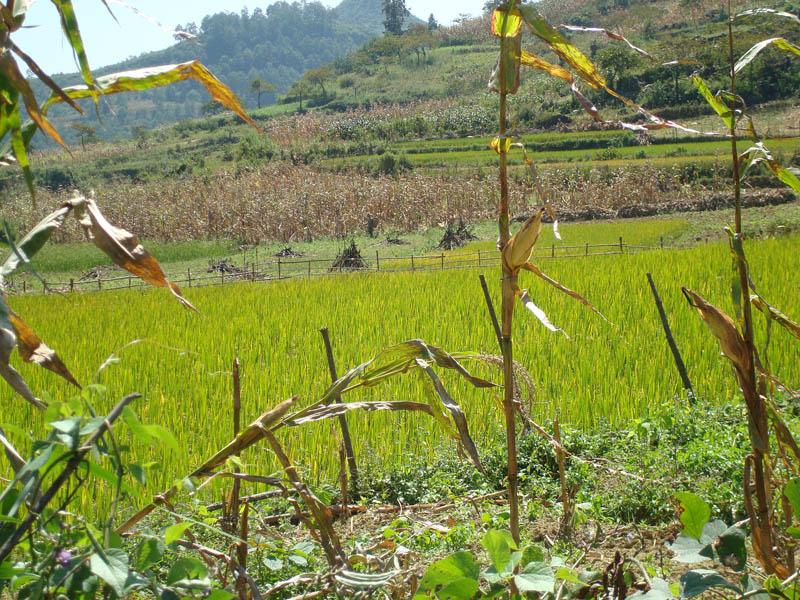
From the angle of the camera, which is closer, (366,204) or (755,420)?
(755,420)

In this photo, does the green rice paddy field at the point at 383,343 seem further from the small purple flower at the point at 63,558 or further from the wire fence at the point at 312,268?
the wire fence at the point at 312,268

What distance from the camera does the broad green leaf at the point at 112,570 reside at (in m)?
0.88

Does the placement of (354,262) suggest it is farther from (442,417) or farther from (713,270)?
(442,417)

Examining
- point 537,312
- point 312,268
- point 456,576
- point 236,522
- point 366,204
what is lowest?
point 312,268

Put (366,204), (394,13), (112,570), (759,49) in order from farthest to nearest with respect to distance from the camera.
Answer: (394,13)
(366,204)
(759,49)
(112,570)

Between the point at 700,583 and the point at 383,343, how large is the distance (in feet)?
21.6

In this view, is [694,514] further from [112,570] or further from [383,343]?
[383,343]

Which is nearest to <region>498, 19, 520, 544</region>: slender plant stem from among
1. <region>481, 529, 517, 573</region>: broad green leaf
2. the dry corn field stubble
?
<region>481, 529, 517, 573</region>: broad green leaf

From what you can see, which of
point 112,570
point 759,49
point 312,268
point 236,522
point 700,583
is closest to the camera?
point 112,570

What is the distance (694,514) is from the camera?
1.29 meters

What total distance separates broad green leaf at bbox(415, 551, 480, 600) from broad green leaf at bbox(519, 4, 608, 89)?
78 cm

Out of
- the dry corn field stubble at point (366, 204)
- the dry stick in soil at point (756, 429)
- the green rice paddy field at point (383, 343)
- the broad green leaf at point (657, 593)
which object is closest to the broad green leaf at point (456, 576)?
the broad green leaf at point (657, 593)

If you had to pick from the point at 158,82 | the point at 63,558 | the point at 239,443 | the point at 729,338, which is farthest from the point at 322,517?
the point at 729,338

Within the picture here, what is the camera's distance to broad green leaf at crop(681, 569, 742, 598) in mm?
1143
